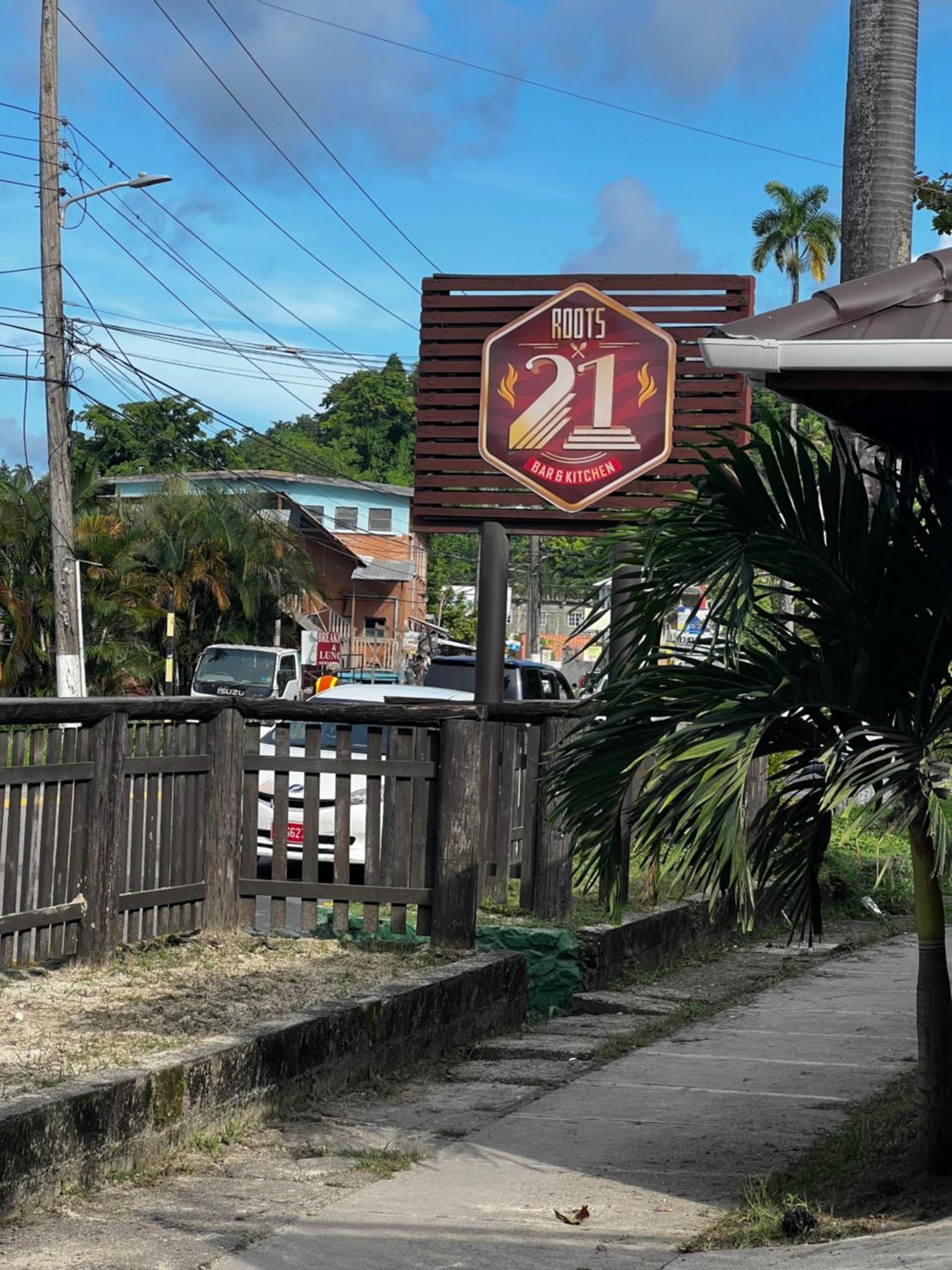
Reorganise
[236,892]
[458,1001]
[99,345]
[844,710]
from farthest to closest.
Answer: [99,345] < [236,892] < [458,1001] < [844,710]

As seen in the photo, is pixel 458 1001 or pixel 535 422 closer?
pixel 458 1001

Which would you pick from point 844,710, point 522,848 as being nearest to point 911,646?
point 844,710

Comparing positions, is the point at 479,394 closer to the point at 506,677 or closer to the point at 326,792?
the point at 326,792

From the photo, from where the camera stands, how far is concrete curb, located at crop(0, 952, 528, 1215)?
15.5 ft

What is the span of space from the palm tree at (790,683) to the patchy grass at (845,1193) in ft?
0.58

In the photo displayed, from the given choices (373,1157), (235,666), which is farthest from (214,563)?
(373,1157)

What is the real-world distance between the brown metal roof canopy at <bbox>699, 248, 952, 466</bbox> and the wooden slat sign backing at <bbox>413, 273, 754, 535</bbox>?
6389 millimetres

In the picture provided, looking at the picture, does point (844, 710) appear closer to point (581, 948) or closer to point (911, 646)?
point (911, 646)

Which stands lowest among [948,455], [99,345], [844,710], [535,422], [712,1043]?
[712,1043]

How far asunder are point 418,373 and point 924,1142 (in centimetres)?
785

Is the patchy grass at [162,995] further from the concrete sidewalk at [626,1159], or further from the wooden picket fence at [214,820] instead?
the concrete sidewalk at [626,1159]

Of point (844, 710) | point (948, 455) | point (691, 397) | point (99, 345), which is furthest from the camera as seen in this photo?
point (99, 345)

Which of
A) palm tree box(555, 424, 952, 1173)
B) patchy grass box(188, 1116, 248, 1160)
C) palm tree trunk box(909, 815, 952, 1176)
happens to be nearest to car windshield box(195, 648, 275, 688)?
patchy grass box(188, 1116, 248, 1160)

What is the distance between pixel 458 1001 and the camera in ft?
24.2
